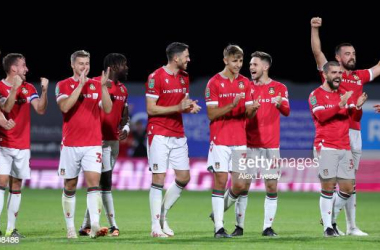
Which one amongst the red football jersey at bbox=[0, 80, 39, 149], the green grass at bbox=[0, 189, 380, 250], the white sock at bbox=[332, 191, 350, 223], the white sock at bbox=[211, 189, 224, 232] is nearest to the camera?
the green grass at bbox=[0, 189, 380, 250]

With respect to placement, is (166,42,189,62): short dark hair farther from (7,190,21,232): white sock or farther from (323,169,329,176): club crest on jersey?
(7,190,21,232): white sock

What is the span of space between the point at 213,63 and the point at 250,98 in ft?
63.7

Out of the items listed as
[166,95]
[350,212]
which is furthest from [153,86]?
[350,212]

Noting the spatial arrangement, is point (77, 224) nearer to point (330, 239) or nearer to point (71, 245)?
point (71, 245)

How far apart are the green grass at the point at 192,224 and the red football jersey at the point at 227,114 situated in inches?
53.9

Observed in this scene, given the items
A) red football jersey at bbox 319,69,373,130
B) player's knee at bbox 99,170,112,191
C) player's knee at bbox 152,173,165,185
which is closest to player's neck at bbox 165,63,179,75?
player's knee at bbox 152,173,165,185

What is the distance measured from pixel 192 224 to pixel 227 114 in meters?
2.88

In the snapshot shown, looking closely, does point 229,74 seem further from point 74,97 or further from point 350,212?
point 350,212

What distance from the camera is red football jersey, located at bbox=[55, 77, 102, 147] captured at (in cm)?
1080

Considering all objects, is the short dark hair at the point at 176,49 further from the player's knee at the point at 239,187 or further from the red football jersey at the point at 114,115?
the player's knee at the point at 239,187

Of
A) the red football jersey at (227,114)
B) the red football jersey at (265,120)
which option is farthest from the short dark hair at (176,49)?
the red football jersey at (265,120)

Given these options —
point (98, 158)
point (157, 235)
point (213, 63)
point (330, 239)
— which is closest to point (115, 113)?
point (98, 158)

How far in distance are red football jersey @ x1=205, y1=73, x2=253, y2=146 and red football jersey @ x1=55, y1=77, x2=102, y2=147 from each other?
1.56 m

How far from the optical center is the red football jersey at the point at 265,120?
38.4 ft
